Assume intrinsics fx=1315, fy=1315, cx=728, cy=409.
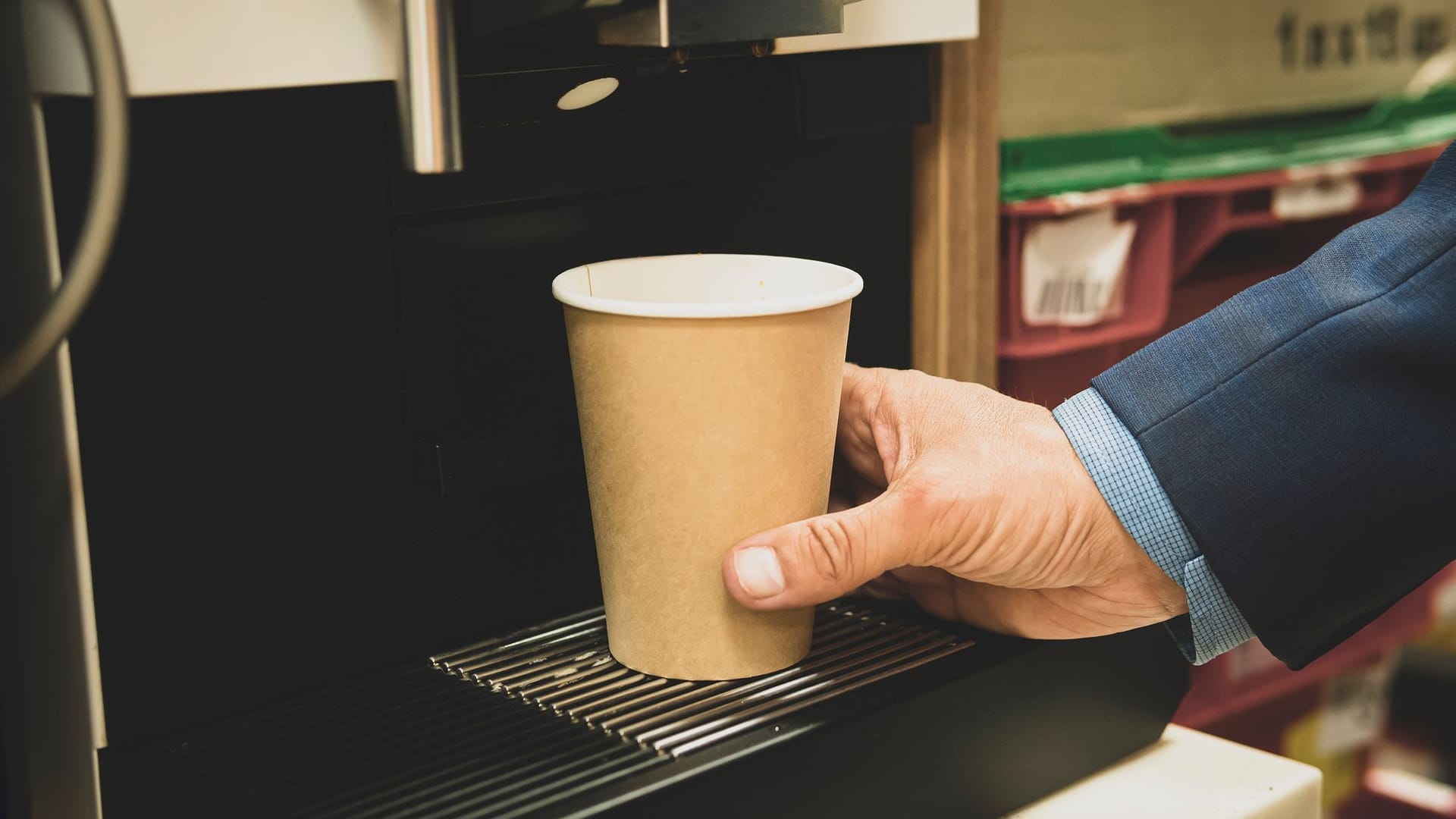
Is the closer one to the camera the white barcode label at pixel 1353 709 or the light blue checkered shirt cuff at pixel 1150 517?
the light blue checkered shirt cuff at pixel 1150 517

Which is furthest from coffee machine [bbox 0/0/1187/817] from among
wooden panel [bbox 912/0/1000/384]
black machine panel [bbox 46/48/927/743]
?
wooden panel [bbox 912/0/1000/384]

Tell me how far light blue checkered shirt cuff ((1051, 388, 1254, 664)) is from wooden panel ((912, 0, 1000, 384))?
0.67 feet

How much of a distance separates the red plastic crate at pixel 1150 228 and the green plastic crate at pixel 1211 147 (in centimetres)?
1

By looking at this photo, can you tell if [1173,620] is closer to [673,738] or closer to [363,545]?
[673,738]

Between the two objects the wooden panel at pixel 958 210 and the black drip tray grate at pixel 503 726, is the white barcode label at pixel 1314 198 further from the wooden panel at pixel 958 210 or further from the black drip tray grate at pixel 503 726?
the black drip tray grate at pixel 503 726

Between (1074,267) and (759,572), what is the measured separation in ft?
1.64

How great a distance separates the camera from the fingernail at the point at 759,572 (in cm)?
56

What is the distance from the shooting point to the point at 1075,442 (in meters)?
0.62

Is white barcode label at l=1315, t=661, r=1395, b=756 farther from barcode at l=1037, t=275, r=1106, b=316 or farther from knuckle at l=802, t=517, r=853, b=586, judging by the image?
knuckle at l=802, t=517, r=853, b=586

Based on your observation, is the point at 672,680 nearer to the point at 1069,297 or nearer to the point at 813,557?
the point at 813,557

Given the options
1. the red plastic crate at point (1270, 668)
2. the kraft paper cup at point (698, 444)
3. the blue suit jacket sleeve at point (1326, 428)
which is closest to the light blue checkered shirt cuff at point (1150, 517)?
the blue suit jacket sleeve at point (1326, 428)

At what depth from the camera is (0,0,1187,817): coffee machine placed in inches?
20.3

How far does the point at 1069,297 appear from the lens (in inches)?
37.9

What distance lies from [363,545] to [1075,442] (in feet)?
1.11
